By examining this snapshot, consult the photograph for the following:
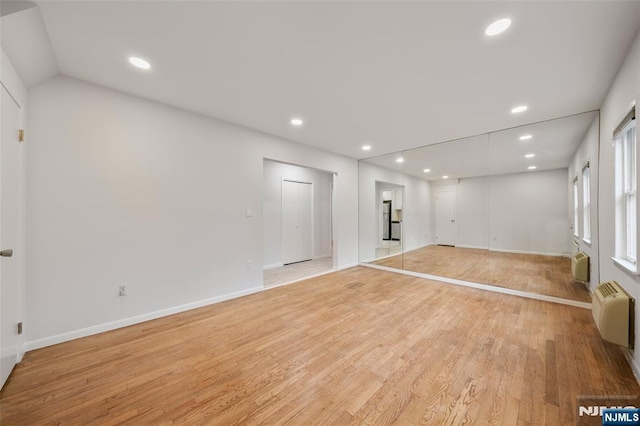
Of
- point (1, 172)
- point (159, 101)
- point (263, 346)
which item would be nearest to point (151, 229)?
point (1, 172)

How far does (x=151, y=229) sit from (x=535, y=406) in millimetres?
3773

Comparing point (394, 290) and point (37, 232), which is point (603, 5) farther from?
point (37, 232)

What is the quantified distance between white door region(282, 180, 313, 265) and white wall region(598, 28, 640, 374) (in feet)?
16.7

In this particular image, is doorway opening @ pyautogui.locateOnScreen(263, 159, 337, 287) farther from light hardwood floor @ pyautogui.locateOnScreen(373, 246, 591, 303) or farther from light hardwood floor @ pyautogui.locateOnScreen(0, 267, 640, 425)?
light hardwood floor @ pyautogui.locateOnScreen(0, 267, 640, 425)

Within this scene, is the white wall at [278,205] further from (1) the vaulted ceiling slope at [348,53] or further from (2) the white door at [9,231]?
(2) the white door at [9,231]

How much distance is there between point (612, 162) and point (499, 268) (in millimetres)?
3202

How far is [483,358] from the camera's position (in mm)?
2025

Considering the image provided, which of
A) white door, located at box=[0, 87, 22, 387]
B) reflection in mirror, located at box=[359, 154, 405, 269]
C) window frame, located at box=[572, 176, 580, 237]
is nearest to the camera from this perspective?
white door, located at box=[0, 87, 22, 387]

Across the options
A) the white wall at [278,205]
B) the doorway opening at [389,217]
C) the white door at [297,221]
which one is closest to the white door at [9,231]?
the white wall at [278,205]

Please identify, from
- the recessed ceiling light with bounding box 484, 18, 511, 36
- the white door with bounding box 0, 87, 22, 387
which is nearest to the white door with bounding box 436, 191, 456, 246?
the recessed ceiling light with bounding box 484, 18, 511, 36

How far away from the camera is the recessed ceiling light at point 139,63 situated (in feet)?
6.86

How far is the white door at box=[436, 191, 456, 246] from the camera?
676cm

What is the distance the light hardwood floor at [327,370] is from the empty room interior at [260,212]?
0.02 meters

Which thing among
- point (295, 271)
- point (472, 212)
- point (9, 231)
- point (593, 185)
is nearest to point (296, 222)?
point (295, 271)
